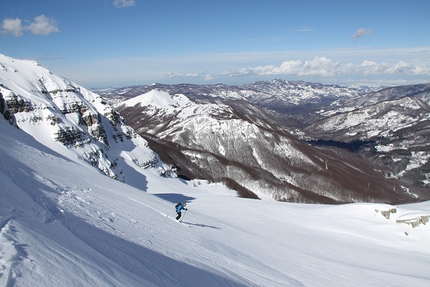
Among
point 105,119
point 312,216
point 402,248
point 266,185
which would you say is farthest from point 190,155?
point 402,248

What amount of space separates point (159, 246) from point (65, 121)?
227 ft

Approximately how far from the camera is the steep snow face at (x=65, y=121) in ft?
211

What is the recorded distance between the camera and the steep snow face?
64.3m

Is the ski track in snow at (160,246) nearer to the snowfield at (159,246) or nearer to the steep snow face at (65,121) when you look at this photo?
the snowfield at (159,246)

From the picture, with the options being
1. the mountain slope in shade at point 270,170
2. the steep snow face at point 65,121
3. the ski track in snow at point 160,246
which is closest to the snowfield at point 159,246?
the ski track in snow at point 160,246

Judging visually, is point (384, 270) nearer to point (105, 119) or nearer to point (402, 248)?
point (402, 248)

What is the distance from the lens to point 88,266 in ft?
23.1

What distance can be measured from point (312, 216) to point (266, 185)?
103m

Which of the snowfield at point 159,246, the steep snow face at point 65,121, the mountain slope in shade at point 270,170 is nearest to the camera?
the snowfield at point 159,246

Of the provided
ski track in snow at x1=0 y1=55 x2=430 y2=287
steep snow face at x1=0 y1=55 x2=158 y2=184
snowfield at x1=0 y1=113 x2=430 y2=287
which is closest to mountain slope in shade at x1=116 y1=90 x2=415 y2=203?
steep snow face at x1=0 y1=55 x2=158 y2=184

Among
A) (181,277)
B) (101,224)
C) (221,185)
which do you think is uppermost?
(101,224)

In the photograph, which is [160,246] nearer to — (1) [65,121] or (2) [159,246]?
(2) [159,246]

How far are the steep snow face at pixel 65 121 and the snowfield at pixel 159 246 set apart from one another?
4413 centimetres

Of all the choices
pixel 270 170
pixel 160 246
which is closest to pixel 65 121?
pixel 160 246
